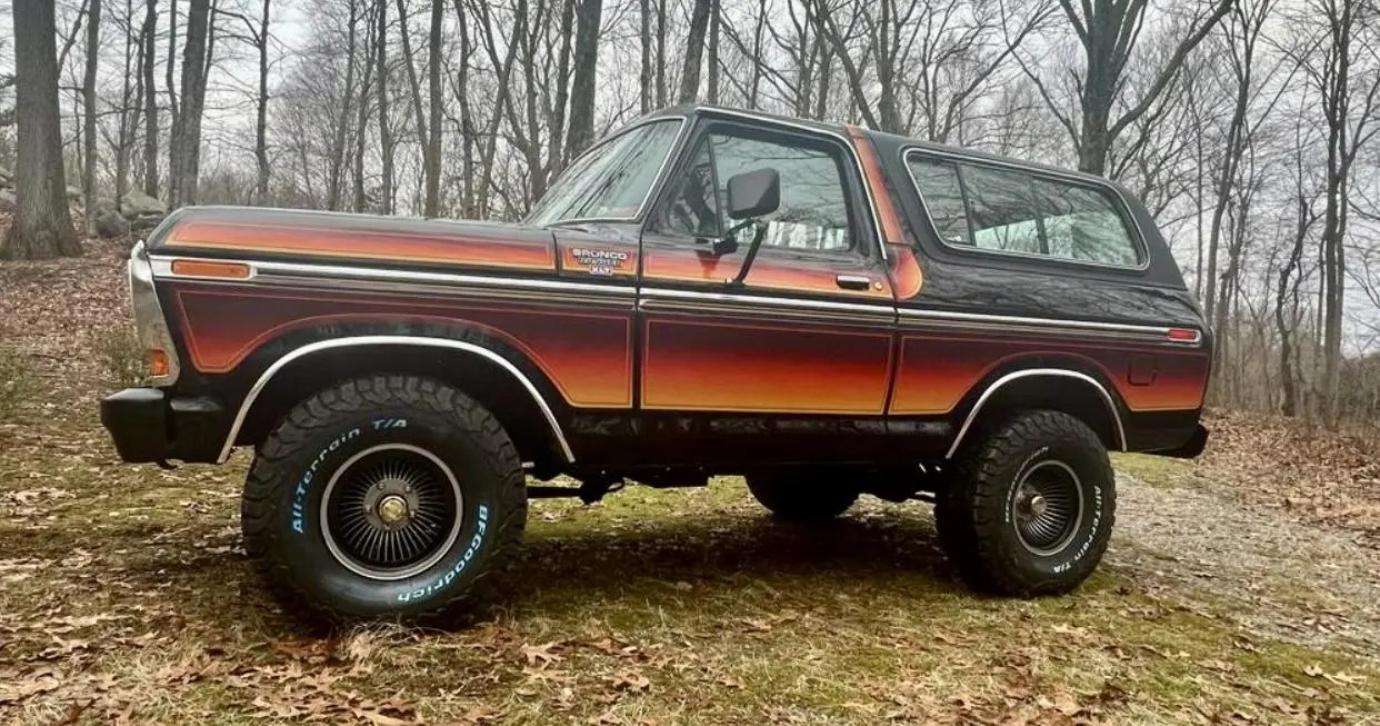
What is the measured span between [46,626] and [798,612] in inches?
107

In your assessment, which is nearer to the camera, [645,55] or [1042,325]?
[1042,325]

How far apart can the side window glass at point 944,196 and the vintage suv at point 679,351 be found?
16 mm

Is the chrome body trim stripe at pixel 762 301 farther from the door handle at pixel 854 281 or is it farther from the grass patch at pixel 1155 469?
the grass patch at pixel 1155 469

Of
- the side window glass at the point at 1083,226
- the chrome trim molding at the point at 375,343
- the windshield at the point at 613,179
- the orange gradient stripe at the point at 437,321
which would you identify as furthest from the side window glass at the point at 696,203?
the side window glass at the point at 1083,226

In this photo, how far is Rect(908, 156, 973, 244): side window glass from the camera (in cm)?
399

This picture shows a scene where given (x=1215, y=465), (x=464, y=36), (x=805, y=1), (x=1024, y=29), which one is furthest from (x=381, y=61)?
(x=1215, y=465)

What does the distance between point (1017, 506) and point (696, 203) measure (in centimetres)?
209

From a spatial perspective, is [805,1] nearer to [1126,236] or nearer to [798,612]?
[1126,236]

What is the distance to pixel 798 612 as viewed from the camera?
3.55 meters

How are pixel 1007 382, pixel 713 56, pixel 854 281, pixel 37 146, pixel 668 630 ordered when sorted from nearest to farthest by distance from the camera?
pixel 668 630
pixel 854 281
pixel 1007 382
pixel 37 146
pixel 713 56

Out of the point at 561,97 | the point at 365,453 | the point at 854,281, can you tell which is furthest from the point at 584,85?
the point at 365,453

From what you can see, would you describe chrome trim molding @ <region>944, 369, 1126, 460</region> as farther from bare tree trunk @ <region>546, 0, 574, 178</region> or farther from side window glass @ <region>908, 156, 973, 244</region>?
bare tree trunk @ <region>546, 0, 574, 178</region>

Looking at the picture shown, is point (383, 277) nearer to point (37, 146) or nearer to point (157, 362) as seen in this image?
point (157, 362)

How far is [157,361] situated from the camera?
2.71 meters
